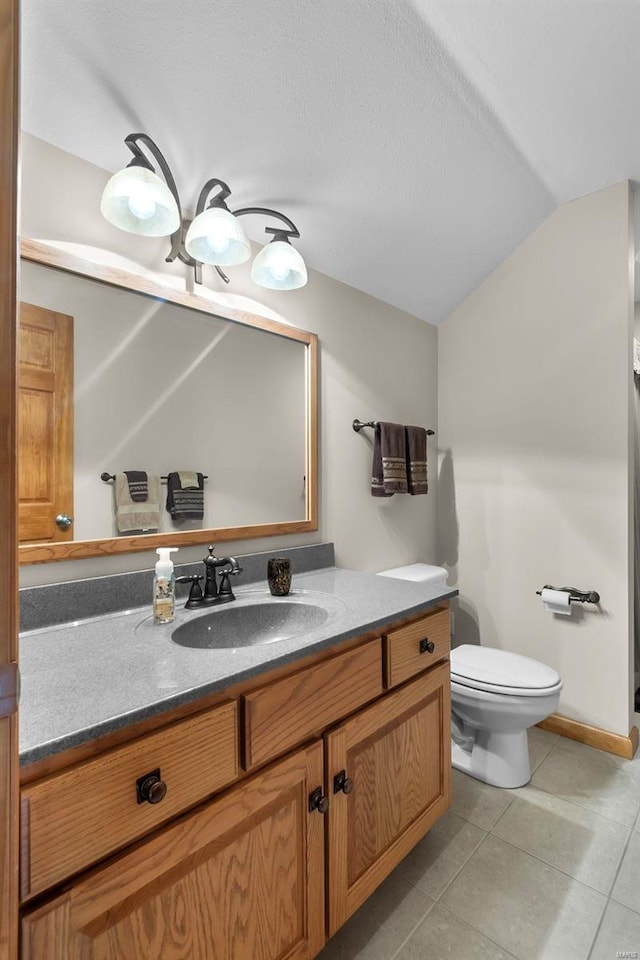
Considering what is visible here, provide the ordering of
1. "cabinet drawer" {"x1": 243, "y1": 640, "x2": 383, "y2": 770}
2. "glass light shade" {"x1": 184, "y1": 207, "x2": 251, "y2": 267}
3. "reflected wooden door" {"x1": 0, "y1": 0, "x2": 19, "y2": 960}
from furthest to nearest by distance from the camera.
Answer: "glass light shade" {"x1": 184, "y1": 207, "x2": 251, "y2": 267}, "cabinet drawer" {"x1": 243, "y1": 640, "x2": 383, "y2": 770}, "reflected wooden door" {"x1": 0, "y1": 0, "x2": 19, "y2": 960}

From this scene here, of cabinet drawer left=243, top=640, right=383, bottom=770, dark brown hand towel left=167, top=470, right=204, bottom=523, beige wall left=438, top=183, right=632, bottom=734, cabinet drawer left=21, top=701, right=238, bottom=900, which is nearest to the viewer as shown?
cabinet drawer left=21, top=701, right=238, bottom=900

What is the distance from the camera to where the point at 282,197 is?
155 cm

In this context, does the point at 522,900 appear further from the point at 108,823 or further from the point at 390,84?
the point at 390,84

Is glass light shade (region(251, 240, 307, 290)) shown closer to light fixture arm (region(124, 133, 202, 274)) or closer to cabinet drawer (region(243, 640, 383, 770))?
light fixture arm (region(124, 133, 202, 274))

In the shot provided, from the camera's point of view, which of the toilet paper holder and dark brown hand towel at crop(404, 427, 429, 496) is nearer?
the toilet paper holder

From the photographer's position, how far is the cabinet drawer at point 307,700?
885 mm

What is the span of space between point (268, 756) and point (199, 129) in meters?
1.57

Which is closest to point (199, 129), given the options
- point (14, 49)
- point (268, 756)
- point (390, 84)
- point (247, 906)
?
point (390, 84)

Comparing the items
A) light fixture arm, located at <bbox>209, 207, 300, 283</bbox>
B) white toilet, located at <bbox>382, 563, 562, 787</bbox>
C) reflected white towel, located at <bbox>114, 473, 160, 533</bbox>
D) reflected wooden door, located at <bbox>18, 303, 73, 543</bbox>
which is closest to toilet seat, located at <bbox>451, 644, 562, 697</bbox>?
white toilet, located at <bbox>382, 563, 562, 787</bbox>

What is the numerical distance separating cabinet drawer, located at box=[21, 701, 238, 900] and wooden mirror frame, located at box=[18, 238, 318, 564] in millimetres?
398

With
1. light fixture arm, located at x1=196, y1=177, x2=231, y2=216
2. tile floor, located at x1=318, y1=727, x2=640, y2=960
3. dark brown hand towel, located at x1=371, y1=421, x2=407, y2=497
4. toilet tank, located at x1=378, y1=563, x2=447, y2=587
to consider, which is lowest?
tile floor, located at x1=318, y1=727, x2=640, y2=960

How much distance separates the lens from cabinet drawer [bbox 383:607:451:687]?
1205 mm

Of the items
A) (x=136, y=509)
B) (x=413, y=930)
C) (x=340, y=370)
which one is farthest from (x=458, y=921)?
(x=340, y=370)

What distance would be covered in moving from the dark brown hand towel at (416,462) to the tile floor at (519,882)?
1198 mm
